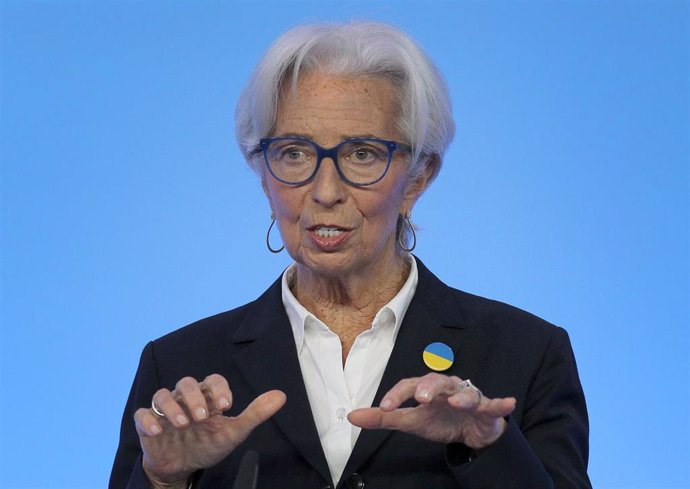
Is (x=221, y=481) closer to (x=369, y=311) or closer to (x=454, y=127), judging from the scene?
(x=369, y=311)

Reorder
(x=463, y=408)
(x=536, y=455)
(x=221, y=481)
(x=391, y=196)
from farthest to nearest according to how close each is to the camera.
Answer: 1. (x=391, y=196)
2. (x=221, y=481)
3. (x=536, y=455)
4. (x=463, y=408)

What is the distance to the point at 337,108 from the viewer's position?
2.11 meters

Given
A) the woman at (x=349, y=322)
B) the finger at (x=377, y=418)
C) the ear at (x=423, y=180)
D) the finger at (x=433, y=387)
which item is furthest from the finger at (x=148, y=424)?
the ear at (x=423, y=180)

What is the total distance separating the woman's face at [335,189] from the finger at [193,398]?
46 cm

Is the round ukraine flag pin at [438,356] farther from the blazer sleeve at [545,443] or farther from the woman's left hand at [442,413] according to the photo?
the woman's left hand at [442,413]

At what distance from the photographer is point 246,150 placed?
89.4 inches

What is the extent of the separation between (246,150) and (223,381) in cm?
65

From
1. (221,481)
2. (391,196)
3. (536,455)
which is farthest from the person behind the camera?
(391,196)

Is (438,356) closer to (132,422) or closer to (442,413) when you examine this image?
(442,413)

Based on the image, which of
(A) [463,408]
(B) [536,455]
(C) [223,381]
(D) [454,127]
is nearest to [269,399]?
(C) [223,381]

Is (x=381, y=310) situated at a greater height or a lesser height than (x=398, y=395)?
greater

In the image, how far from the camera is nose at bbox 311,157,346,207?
2.08 meters

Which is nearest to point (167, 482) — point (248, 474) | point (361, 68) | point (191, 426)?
point (191, 426)

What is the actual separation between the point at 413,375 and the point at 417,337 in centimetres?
9
